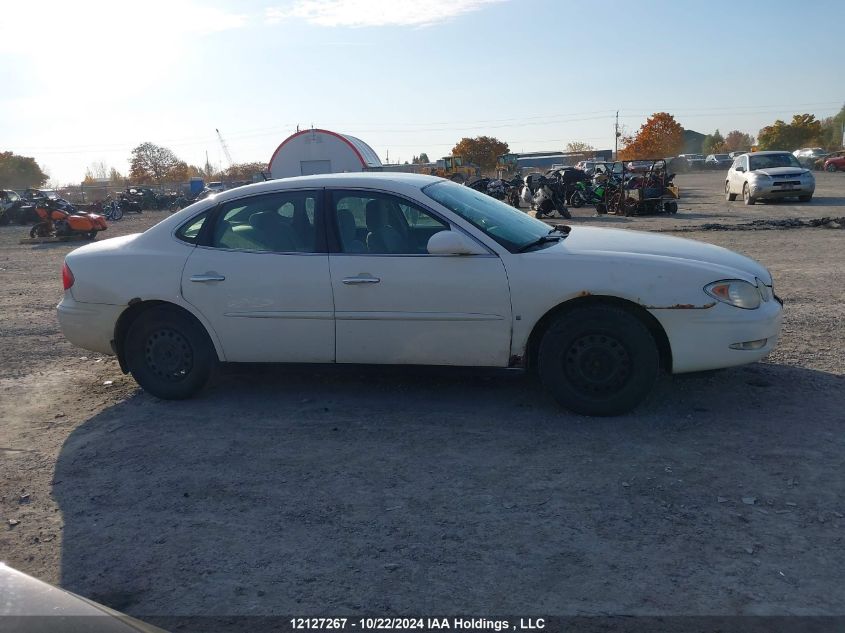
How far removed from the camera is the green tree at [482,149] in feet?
267

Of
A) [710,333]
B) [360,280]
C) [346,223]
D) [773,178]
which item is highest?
[773,178]

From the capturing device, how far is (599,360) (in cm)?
479

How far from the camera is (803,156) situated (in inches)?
2304

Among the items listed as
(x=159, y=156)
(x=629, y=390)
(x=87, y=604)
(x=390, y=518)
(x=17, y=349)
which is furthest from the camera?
(x=159, y=156)

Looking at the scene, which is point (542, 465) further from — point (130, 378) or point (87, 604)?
point (130, 378)

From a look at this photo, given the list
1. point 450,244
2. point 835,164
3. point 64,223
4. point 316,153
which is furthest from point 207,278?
point 835,164

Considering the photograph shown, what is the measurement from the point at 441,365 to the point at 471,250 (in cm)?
80

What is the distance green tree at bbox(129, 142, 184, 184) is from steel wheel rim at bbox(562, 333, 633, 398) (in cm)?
9011

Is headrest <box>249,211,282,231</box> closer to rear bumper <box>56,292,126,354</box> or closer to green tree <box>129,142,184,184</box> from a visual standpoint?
rear bumper <box>56,292,126,354</box>

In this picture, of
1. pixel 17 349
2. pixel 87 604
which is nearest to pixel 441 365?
pixel 87 604

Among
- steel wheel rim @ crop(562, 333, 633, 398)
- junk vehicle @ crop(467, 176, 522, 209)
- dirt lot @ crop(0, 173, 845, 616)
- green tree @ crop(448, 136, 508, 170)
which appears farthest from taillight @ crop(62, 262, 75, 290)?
green tree @ crop(448, 136, 508, 170)

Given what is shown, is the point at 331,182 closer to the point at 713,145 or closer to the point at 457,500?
the point at 457,500

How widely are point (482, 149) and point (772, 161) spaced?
60154mm

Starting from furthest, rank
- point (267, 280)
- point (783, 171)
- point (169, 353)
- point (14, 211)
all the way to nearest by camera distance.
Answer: point (14, 211)
point (783, 171)
point (169, 353)
point (267, 280)
